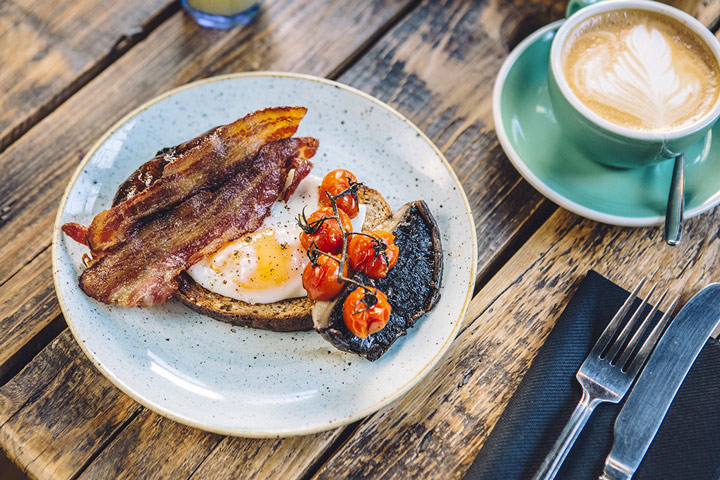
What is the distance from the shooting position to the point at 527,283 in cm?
216

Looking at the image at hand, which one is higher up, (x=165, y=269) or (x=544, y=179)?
(x=165, y=269)

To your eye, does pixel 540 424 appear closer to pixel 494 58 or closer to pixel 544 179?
pixel 544 179

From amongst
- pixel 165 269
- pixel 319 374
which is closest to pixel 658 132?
pixel 319 374

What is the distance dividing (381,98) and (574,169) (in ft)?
2.63

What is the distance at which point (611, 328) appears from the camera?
1.93m

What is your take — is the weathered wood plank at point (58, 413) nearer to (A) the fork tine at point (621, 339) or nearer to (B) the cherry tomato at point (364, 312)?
(B) the cherry tomato at point (364, 312)

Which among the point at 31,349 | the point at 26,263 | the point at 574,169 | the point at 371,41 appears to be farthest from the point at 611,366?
the point at 26,263

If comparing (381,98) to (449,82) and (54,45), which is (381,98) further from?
(54,45)

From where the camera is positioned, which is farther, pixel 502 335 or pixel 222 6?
pixel 222 6

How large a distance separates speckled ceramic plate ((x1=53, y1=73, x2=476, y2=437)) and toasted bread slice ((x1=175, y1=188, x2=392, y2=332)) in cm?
4

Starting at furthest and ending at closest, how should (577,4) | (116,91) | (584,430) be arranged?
(116,91) < (577,4) < (584,430)

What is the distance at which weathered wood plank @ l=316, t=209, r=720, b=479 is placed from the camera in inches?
73.6

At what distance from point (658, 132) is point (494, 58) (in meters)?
0.83

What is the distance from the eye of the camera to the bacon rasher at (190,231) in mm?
1871
